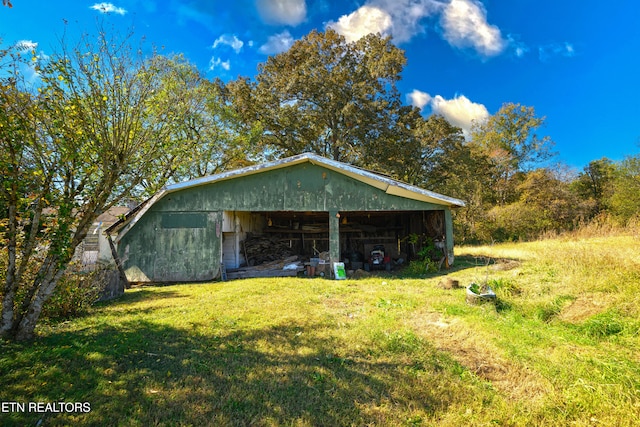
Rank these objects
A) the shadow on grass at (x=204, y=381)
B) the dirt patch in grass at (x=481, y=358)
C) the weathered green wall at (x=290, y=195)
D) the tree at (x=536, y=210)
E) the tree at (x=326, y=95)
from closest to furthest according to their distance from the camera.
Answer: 1. the shadow on grass at (x=204, y=381)
2. the dirt patch in grass at (x=481, y=358)
3. the weathered green wall at (x=290, y=195)
4. the tree at (x=326, y=95)
5. the tree at (x=536, y=210)

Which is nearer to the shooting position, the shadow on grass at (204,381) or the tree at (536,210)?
the shadow on grass at (204,381)

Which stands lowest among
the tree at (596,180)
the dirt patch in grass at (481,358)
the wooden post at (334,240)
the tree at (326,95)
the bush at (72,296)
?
the dirt patch in grass at (481,358)

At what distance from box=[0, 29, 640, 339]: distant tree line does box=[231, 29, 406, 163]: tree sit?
86mm

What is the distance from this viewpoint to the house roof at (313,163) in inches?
407

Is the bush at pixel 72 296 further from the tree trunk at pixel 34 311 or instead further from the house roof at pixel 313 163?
the house roof at pixel 313 163

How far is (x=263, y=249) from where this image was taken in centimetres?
1445

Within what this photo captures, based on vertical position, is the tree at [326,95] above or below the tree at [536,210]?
above

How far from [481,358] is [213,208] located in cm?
932

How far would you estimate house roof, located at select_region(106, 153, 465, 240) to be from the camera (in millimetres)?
10328

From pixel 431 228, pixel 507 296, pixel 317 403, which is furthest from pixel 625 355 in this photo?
pixel 431 228

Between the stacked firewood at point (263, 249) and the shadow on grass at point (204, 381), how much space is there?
9333 millimetres

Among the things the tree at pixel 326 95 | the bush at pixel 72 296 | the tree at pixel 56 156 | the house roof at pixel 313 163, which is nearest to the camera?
the tree at pixel 56 156

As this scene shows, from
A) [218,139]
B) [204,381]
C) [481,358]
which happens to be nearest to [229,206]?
[204,381]

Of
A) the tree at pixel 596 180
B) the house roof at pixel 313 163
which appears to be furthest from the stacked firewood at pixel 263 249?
the tree at pixel 596 180
